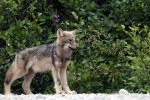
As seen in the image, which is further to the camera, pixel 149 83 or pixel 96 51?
pixel 96 51

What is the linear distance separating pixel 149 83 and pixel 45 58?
94.0 inches

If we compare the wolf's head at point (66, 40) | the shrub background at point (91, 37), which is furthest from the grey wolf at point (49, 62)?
the shrub background at point (91, 37)

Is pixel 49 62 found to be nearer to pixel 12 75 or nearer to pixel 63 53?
pixel 63 53

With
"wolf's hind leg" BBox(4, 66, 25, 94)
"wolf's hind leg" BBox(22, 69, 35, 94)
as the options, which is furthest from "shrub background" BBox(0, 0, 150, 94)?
"wolf's hind leg" BBox(4, 66, 25, 94)

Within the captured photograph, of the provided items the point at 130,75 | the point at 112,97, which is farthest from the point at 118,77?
the point at 112,97

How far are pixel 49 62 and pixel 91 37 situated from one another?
2724 millimetres

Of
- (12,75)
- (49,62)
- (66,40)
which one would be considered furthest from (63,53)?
(12,75)

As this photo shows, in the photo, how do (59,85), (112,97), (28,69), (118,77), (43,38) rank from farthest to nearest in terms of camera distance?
1. (43,38)
2. (118,77)
3. (28,69)
4. (59,85)
5. (112,97)

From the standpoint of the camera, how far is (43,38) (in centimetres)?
1630

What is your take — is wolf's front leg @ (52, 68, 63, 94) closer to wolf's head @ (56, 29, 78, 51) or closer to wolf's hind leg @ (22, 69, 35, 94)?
wolf's head @ (56, 29, 78, 51)

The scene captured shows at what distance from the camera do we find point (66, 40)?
12961mm

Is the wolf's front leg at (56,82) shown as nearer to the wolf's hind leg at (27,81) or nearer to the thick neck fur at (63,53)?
the thick neck fur at (63,53)

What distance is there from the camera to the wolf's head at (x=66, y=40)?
1286 centimetres

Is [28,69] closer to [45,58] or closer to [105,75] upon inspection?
[45,58]
